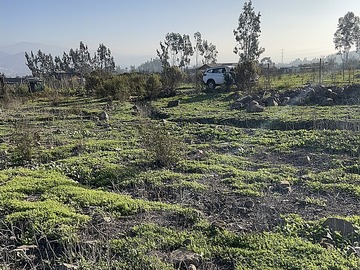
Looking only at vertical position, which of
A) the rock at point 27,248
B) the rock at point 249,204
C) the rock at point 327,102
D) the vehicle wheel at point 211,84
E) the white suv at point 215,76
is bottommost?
the rock at point 249,204

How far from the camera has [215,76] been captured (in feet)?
69.4

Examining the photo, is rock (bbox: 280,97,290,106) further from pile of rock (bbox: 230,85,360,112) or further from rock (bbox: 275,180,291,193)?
rock (bbox: 275,180,291,193)

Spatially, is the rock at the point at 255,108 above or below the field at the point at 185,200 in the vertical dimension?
above

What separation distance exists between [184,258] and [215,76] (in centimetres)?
1873

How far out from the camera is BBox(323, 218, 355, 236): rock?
351cm

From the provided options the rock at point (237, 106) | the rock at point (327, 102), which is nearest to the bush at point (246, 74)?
the rock at point (237, 106)

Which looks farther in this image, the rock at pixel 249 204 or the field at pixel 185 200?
the rock at pixel 249 204

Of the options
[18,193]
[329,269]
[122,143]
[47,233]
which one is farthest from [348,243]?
[122,143]

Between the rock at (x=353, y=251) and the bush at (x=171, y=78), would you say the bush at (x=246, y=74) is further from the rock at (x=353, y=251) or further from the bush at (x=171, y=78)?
the rock at (x=353, y=251)

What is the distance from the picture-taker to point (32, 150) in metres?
7.01

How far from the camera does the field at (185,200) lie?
10.7 feet

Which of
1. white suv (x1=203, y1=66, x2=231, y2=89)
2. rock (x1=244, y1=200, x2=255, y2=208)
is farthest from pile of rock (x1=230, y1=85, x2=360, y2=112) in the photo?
rock (x1=244, y1=200, x2=255, y2=208)

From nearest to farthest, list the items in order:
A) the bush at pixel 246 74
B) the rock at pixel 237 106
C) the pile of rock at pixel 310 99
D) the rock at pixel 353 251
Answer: the rock at pixel 353 251, the pile of rock at pixel 310 99, the rock at pixel 237 106, the bush at pixel 246 74

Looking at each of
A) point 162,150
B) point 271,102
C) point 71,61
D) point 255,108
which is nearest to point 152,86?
point 271,102
